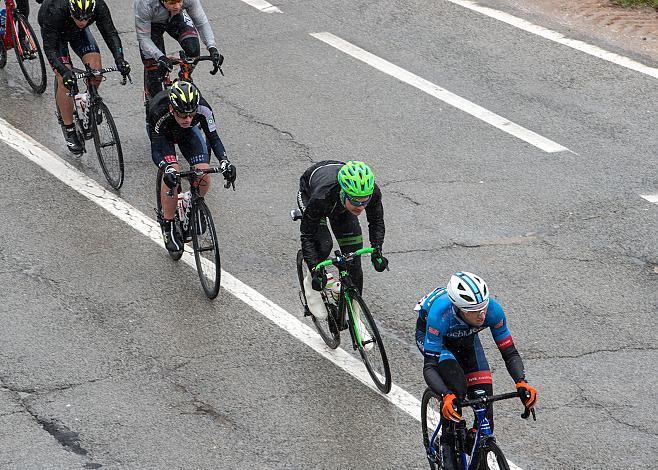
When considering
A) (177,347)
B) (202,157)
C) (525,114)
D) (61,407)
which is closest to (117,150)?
(202,157)

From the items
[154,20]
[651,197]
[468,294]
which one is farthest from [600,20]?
[468,294]

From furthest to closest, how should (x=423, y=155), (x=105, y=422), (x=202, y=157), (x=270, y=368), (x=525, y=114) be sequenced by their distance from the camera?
(x=525, y=114) < (x=423, y=155) < (x=202, y=157) < (x=270, y=368) < (x=105, y=422)

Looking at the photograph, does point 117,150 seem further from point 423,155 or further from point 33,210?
point 423,155

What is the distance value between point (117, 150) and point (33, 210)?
1067 millimetres

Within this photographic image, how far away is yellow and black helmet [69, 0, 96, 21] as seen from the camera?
10922mm

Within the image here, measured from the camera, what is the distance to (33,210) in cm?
1098

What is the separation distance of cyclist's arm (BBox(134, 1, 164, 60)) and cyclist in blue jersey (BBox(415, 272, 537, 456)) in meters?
5.49

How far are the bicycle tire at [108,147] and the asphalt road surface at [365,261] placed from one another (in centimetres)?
15

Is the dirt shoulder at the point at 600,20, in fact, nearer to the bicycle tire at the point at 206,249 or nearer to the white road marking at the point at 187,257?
the white road marking at the point at 187,257

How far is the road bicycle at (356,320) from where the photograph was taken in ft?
26.4

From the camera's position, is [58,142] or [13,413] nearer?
[13,413]

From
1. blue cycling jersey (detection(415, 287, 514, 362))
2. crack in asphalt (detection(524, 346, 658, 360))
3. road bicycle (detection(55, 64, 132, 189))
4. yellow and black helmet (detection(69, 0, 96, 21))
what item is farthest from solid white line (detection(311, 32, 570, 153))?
blue cycling jersey (detection(415, 287, 514, 362))

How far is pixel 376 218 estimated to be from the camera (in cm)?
823

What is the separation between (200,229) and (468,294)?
350cm
